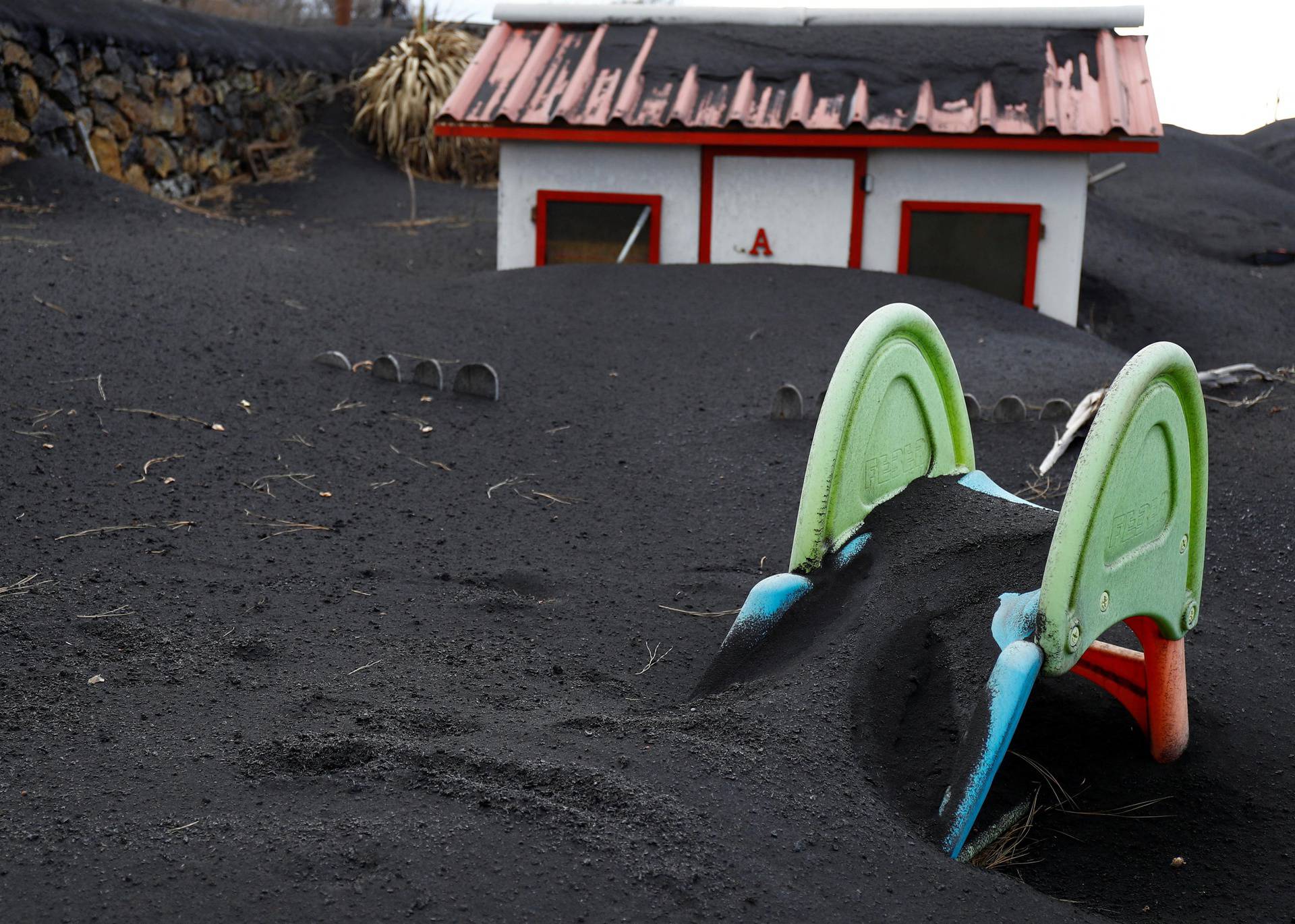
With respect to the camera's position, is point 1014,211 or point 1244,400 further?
point 1014,211

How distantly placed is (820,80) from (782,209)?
4.05ft

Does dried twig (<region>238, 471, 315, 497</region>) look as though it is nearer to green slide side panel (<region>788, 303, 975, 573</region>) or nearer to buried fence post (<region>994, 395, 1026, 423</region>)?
green slide side panel (<region>788, 303, 975, 573</region>)

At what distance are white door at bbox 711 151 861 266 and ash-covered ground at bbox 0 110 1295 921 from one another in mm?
2181

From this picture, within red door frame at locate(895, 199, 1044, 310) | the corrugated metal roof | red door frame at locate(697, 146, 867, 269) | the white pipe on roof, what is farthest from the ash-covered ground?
the white pipe on roof

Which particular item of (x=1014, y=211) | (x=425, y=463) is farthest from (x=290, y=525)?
(x=1014, y=211)

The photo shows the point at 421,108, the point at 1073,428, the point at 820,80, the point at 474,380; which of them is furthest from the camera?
the point at 421,108

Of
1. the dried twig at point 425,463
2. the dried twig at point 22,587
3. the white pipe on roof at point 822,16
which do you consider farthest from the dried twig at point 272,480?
the white pipe on roof at point 822,16

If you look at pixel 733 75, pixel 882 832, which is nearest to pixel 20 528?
pixel 882 832

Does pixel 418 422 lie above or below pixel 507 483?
above

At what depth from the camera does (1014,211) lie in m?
9.76

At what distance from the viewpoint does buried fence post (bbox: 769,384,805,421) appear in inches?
251

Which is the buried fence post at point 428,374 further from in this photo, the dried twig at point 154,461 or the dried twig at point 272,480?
the dried twig at point 154,461

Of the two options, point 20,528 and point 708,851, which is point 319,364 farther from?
point 708,851

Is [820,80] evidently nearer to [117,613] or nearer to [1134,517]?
[1134,517]
